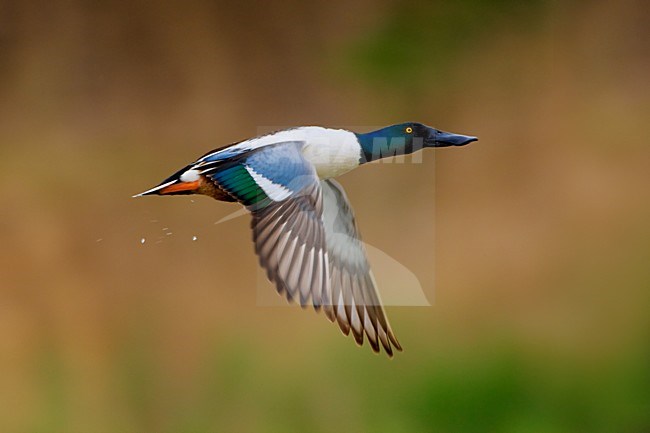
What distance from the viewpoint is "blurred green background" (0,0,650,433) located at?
148cm

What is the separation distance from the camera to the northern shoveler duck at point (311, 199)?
4.01 ft

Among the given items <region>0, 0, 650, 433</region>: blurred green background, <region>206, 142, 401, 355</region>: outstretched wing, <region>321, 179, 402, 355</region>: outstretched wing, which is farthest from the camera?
<region>0, 0, 650, 433</region>: blurred green background

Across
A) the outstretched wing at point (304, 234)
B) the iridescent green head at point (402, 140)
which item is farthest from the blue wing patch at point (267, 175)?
the iridescent green head at point (402, 140)

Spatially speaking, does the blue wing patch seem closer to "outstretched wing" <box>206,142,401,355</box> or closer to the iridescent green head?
"outstretched wing" <box>206,142,401,355</box>

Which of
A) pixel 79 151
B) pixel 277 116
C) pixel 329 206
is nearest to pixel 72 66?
pixel 79 151

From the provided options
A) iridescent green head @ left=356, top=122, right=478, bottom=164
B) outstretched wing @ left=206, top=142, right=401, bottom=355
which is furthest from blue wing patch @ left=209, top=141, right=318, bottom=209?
iridescent green head @ left=356, top=122, right=478, bottom=164

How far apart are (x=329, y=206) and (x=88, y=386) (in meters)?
0.49

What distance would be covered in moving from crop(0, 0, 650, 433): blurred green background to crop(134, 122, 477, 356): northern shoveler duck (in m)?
0.05

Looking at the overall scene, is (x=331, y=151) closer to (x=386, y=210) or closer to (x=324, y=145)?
(x=324, y=145)

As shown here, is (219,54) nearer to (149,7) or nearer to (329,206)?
(149,7)

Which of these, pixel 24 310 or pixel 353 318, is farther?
pixel 24 310

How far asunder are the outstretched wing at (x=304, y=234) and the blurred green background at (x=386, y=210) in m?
0.09

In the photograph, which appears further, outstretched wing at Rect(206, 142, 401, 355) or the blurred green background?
the blurred green background

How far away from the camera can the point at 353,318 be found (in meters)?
1.40
